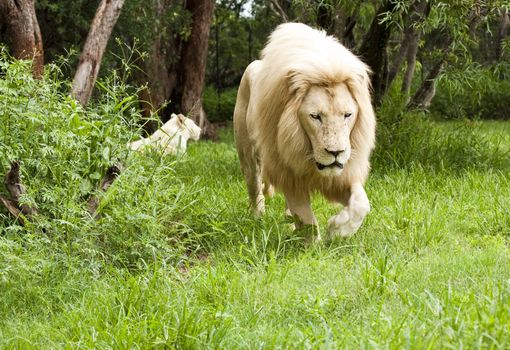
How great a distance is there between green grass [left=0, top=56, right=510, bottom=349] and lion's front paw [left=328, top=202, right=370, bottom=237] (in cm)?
8

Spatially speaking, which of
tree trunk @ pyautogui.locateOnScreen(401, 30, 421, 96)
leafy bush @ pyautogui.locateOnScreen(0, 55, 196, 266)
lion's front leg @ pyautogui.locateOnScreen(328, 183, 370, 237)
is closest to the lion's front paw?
lion's front leg @ pyautogui.locateOnScreen(328, 183, 370, 237)

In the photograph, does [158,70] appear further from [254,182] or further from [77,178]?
[77,178]

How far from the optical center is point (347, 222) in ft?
15.8

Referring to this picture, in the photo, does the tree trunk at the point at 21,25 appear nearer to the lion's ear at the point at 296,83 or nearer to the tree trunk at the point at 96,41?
the tree trunk at the point at 96,41

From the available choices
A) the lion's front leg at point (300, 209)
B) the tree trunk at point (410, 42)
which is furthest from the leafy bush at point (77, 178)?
the tree trunk at point (410, 42)

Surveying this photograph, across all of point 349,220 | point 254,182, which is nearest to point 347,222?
point 349,220

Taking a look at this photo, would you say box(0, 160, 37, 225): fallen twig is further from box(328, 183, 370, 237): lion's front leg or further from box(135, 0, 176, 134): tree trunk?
box(135, 0, 176, 134): tree trunk

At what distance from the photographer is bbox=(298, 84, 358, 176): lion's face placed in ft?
15.6

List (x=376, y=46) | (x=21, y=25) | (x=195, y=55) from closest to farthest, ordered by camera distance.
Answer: (x=21, y=25) → (x=376, y=46) → (x=195, y=55)

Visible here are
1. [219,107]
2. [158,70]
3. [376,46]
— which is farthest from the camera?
[219,107]

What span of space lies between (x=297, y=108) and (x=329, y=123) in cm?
25

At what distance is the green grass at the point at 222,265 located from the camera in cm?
330

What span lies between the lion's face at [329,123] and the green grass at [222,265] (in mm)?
517

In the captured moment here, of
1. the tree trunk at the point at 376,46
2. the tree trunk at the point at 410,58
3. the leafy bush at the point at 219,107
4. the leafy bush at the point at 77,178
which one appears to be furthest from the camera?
the leafy bush at the point at 219,107
